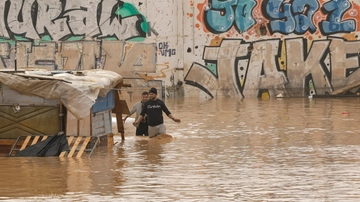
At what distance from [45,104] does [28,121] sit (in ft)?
1.52

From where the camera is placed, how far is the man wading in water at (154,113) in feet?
64.1

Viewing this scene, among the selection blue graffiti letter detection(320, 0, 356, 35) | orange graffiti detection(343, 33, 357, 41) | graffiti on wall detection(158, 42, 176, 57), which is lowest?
graffiti on wall detection(158, 42, 176, 57)

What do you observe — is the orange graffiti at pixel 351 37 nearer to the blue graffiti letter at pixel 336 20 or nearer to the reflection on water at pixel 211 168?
the blue graffiti letter at pixel 336 20

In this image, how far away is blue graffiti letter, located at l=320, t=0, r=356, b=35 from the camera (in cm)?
4084

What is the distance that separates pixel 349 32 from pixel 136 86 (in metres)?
10.00

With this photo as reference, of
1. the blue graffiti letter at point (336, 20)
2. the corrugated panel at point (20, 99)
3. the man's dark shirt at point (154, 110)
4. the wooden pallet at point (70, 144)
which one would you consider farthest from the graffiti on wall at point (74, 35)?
the wooden pallet at point (70, 144)

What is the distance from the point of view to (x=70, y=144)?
56.6 feet

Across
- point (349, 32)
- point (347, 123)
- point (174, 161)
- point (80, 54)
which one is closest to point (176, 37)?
point (80, 54)

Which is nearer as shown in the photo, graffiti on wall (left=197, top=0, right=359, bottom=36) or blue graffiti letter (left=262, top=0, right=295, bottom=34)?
graffiti on wall (left=197, top=0, right=359, bottom=36)

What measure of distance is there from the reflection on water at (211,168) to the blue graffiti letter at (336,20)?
1696cm

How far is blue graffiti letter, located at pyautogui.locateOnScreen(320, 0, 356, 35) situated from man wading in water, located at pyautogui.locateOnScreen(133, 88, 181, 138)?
22549 millimetres

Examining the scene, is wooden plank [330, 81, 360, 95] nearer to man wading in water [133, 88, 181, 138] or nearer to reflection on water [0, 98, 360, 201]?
reflection on water [0, 98, 360, 201]

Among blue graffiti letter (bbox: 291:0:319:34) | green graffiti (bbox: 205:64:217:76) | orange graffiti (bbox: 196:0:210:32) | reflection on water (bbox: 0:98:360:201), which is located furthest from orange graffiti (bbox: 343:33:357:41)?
reflection on water (bbox: 0:98:360:201)

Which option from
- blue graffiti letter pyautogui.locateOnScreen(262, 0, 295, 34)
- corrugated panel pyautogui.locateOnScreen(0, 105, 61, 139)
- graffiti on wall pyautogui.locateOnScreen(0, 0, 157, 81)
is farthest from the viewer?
graffiti on wall pyautogui.locateOnScreen(0, 0, 157, 81)
